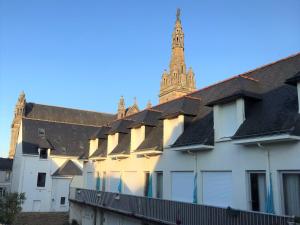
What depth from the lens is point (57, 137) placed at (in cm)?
4403

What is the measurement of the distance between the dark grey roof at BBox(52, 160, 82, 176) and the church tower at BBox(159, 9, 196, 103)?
32.9 meters

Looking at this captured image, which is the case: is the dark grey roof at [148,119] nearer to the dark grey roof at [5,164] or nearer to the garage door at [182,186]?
the garage door at [182,186]

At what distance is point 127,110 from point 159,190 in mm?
46187

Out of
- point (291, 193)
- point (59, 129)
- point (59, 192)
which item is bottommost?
point (59, 192)

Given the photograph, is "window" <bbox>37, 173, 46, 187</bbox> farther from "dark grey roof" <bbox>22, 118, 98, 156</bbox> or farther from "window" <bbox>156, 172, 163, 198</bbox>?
"window" <bbox>156, 172, 163, 198</bbox>

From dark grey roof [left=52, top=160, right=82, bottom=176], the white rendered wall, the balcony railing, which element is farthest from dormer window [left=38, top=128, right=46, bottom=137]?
the balcony railing

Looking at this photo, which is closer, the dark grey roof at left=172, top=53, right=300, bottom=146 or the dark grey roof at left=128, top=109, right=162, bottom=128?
the dark grey roof at left=172, top=53, right=300, bottom=146

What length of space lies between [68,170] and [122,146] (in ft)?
58.6

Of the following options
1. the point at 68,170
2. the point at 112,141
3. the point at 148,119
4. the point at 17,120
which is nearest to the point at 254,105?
the point at 148,119

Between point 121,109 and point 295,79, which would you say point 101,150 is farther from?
point 121,109

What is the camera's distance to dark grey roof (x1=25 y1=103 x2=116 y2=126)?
173 ft

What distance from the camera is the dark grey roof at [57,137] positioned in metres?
40.0

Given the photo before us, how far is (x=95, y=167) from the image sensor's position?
29078mm

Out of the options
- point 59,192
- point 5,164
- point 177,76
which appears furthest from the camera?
point 177,76
